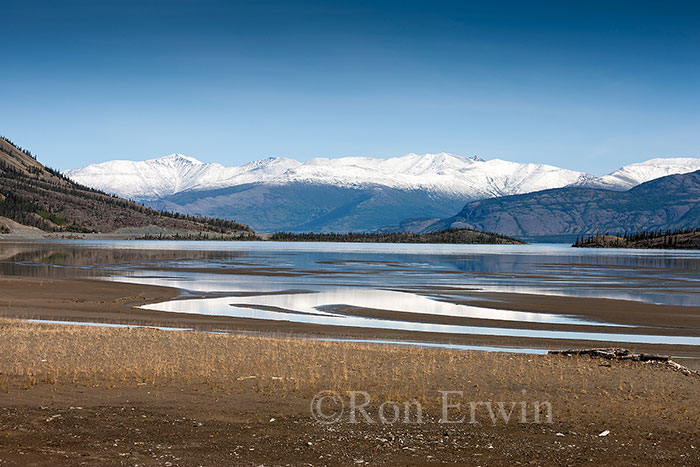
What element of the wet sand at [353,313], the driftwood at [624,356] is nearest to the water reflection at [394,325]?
the wet sand at [353,313]

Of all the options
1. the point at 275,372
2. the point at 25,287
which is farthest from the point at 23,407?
the point at 25,287

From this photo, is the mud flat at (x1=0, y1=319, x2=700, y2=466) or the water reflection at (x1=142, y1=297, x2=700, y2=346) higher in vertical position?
the mud flat at (x1=0, y1=319, x2=700, y2=466)

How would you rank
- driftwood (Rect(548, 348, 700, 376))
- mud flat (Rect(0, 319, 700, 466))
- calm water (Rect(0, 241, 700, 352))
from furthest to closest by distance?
calm water (Rect(0, 241, 700, 352)) → driftwood (Rect(548, 348, 700, 376)) → mud flat (Rect(0, 319, 700, 466))

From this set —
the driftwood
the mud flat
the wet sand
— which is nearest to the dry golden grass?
the mud flat

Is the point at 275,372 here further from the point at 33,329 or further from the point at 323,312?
the point at 323,312

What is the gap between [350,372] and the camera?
24.2 m

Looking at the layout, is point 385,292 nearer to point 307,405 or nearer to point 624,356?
point 624,356

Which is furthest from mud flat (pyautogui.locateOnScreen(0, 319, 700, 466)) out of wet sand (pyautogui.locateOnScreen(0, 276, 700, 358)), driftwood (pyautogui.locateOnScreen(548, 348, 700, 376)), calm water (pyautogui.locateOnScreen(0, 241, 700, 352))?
calm water (pyautogui.locateOnScreen(0, 241, 700, 352))

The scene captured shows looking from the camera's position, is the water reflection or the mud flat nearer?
the mud flat

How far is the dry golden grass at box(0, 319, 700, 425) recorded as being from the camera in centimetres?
2088

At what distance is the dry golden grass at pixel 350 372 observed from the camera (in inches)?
822

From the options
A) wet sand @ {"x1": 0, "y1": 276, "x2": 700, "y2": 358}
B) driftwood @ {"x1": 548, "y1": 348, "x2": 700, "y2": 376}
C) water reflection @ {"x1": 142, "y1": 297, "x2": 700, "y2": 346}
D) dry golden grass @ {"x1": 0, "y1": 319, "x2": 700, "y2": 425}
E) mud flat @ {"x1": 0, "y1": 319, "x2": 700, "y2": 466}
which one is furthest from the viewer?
water reflection @ {"x1": 142, "y1": 297, "x2": 700, "y2": 346}

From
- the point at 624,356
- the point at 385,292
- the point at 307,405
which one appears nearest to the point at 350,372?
the point at 307,405

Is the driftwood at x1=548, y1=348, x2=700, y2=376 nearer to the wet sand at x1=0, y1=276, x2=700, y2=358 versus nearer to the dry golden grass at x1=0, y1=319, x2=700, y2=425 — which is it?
the dry golden grass at x1=0, y1=319, x2=700, y2=425
